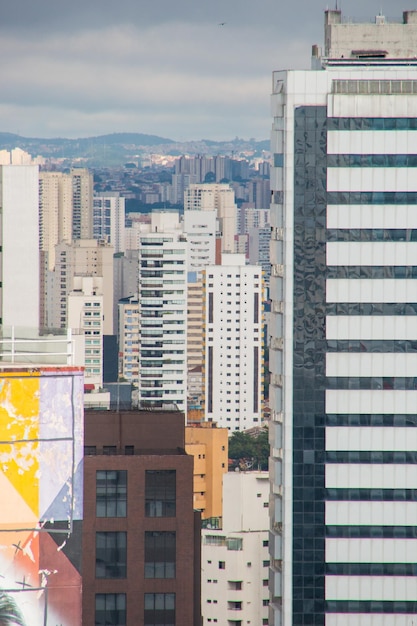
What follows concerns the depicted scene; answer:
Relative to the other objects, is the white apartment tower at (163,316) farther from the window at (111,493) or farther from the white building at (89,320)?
the window at (111,493)

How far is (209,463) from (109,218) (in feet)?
404

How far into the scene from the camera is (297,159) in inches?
1394

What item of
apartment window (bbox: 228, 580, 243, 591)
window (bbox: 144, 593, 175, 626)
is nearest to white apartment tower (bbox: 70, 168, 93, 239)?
apartment window (bbox: 228, 580, 243, 591)

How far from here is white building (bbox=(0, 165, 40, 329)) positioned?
2881cm

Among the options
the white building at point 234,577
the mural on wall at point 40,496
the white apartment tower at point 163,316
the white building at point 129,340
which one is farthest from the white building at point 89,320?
the mural on wall at point 40,496

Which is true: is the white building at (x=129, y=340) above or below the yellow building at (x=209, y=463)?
above

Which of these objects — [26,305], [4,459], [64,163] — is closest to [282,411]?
[26,305]

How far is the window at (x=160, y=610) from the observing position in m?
29.8

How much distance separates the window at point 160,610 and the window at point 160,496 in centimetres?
151

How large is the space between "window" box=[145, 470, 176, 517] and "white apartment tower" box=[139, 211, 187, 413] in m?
67.1

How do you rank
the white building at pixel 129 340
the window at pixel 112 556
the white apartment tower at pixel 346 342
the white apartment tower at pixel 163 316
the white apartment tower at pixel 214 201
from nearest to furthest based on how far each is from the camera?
1. the window at pixel 112 556
2. the white apartment tower at pixel 346 342
3. the white apartment tower at pixel 163 316
4. the white building at pixel 129 340
5. the white apartment tower at pixel 214 201

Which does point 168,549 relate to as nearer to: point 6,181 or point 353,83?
point 6,181

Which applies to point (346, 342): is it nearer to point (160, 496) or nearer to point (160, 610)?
point (160, 496)

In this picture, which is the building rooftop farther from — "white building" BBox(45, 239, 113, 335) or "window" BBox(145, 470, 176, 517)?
"white building" BBox(45, 239, 113, 335)
